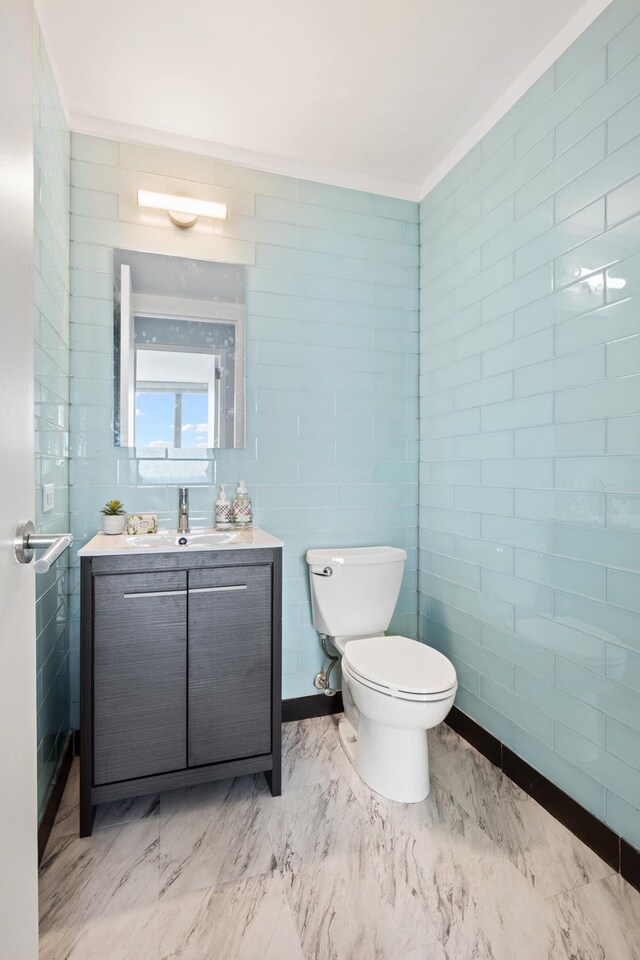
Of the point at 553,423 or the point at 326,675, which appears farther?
the point at 326,675

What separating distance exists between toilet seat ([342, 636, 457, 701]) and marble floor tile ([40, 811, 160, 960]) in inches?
32.9

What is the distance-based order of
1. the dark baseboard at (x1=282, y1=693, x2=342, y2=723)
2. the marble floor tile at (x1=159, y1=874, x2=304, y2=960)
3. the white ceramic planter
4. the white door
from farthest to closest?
1. the dark baseboard at (x1=282, y1=693, x2=342, y2=723)
2. the white ceramic planter
3. the marble floor tile at (x1=159, y1=874, x2=304, y2=960)
4. the white door

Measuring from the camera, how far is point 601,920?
1.25m

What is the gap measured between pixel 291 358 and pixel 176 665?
1.39 metres

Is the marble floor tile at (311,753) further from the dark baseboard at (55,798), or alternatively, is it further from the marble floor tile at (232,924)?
the dark baseboard at (55,798)

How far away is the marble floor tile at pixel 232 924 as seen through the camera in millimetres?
1176

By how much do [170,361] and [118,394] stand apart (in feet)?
0.85

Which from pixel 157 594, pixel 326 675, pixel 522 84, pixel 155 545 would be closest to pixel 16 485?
pixel 157 594

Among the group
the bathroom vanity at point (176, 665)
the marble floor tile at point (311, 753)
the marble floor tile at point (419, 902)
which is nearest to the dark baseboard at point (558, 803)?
the marble floor tile at point (419, 902)

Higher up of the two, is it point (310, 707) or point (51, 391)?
point (51, 391)

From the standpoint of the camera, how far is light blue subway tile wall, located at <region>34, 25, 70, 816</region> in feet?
4.90

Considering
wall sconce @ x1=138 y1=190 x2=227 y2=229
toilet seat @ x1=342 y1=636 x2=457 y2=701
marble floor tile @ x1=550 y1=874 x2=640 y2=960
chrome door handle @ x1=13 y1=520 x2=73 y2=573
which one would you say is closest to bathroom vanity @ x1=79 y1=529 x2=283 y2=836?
toilet seat @ x1=342 y1=636 x2=457 y2=701

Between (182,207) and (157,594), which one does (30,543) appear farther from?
(182,207)

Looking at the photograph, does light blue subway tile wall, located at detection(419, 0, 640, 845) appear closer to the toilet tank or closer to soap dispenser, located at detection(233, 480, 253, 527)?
the toilet tank
